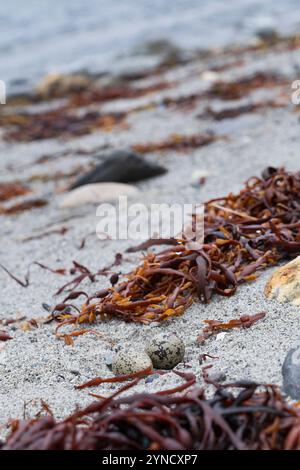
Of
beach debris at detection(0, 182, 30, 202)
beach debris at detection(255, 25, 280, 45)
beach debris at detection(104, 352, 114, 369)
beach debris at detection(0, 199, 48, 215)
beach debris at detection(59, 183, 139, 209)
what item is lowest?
beach debris at detection(104, 352, 114, 369)

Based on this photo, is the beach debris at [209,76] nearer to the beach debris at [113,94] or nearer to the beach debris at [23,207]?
the beach debris at [113,94]

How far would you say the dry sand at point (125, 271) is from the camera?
1.93 m

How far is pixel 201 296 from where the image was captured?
2.42m

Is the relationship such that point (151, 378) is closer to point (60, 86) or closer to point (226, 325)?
point (226, 325)

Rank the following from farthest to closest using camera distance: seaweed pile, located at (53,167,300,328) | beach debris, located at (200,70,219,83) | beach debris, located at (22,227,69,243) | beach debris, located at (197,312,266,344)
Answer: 1. beach debris, located at (200,70,219,83)
2. beach debris, located at (22,227,69,243)
3. seaweed pile, located at (53,167,300,328)
4. beach debris, located at (197,312,266,344)

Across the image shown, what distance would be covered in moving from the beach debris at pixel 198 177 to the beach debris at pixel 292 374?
2.84m

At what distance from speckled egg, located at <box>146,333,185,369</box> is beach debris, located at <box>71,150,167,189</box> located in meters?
2.95

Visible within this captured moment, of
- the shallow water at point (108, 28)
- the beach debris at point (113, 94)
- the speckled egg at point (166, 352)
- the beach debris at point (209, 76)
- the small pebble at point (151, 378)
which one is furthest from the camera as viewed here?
the shallow water at point (108, 28)

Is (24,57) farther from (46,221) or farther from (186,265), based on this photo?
(186,265)

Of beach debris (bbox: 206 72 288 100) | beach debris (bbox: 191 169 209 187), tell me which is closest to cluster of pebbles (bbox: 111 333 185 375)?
beach debris (bbox: 191 169 209 187)

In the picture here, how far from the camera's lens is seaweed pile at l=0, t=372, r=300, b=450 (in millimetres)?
1448

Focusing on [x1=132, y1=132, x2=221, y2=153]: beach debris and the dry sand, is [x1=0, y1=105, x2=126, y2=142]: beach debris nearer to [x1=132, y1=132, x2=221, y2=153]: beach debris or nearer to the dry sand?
the dry sand

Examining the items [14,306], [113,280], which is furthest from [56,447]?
[14,306]

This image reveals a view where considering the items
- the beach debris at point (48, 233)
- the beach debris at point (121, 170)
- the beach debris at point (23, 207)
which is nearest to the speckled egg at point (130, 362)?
the beach debris at point (48, 233)
